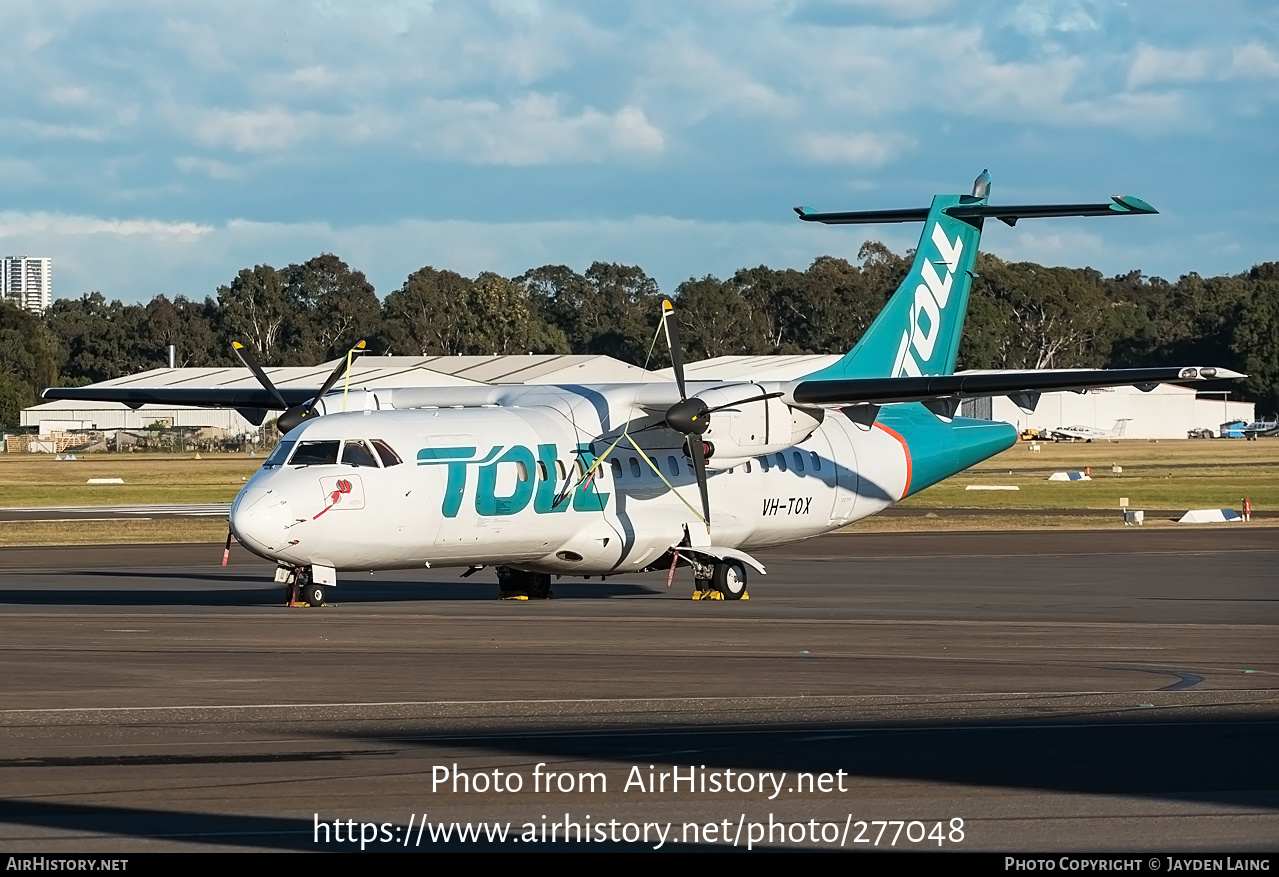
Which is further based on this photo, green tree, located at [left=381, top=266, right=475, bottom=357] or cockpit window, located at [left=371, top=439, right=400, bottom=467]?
green tree, located at [left=381, top=266, right=475, bottom=357]

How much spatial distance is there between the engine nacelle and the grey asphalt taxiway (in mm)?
2160

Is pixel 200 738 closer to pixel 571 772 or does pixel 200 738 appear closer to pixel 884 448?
pixel 571 772

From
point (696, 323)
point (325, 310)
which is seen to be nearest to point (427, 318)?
point (325, 310)

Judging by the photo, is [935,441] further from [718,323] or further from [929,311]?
[718,323]

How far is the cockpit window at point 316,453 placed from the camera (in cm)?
2138

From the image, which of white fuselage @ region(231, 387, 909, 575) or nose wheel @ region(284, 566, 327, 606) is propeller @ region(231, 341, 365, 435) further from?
nose wheel @ region(284, 566, 327, 606)

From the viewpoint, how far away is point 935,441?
28.6 metres

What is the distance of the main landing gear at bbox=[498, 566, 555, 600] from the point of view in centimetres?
2500

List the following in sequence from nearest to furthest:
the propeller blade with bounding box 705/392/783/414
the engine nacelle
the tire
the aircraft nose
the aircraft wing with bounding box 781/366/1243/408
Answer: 1. the aircraft nose
2. the aircraft wing with bounding box 781/366/1243/408
3. the propeller blade with bounding box 705/392/783/414
4. the engine nacelle
5. the tire

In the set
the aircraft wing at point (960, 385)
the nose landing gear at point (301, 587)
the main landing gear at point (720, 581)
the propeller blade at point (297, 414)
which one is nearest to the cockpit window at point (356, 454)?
the nose landing gear at point (301, 587)

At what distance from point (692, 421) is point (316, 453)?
5235mm

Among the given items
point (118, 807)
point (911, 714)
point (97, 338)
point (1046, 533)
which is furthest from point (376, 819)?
point (97, 338)

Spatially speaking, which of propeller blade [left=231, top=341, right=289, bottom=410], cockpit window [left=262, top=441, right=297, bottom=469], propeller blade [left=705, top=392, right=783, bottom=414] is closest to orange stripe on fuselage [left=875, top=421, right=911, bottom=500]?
propeller blade [left=705, top=392, right=783, bottom=414]

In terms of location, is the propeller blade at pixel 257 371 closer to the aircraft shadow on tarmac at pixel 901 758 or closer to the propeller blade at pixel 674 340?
the propeller blade at pixel 674 340
